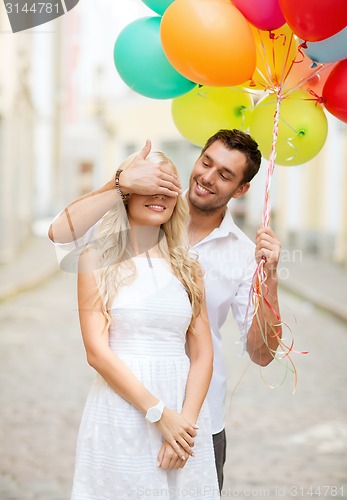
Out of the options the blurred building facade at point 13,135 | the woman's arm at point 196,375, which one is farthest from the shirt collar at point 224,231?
the blurred building facade at point 13,135

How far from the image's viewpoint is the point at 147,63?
256 cm

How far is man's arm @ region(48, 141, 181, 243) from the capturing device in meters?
2.13

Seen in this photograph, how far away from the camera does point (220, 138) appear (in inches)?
96.2

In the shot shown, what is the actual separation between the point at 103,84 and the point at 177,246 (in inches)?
1013

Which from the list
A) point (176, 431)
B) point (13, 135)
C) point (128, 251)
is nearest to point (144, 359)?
point (176, 431)

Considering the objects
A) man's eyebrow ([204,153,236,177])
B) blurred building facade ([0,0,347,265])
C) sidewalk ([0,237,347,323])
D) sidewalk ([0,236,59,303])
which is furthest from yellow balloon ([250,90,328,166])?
blurred building facade ([0,0,347,265])

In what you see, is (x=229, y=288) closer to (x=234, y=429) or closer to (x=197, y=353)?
(x=197, y=353)

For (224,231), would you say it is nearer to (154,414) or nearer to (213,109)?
(213,109)

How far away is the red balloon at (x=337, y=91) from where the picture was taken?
2414 millimetres

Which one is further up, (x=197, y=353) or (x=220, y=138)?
(x=220, y=138)

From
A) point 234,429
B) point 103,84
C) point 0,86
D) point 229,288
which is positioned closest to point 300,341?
point 234,429

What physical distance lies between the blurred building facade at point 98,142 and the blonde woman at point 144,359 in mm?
11457

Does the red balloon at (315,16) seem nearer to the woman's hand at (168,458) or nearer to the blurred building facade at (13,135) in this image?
the woman's hand at (168,458)

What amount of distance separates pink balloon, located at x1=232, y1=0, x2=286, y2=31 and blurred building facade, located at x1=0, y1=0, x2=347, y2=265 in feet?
36.8
